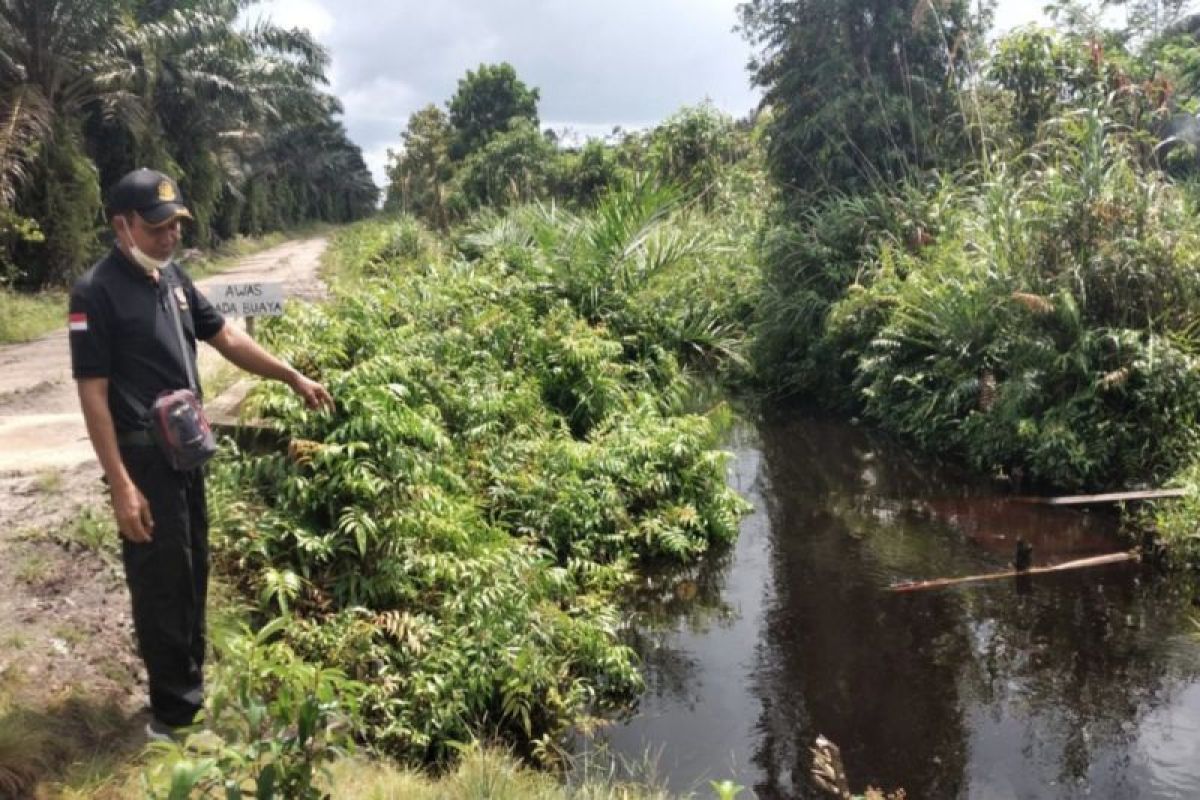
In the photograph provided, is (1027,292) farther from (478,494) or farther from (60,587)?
(60,587)

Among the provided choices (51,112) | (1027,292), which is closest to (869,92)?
(1027,292)

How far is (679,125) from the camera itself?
61.8 ft

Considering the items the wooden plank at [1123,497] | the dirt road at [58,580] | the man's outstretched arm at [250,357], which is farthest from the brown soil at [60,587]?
the wooden plank at [1123,497]

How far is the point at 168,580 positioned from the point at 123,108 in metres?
17.3

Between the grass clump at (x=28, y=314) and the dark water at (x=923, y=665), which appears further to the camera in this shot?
the grass clump at (x=28, y=314)

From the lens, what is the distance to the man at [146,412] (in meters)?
2.82

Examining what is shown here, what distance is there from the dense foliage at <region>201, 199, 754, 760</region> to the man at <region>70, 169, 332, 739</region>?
0.40 m

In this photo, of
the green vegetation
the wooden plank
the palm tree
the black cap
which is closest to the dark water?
the wooden plank

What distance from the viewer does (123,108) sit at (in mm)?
17297

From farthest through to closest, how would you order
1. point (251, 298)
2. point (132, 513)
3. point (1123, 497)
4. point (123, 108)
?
point (123, 108) < point (1123, 497) < point (251, 298) < point (132, 513)

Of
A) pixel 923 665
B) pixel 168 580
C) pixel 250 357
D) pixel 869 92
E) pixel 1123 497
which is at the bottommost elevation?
pixel 923 665

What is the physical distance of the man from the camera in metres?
2.82

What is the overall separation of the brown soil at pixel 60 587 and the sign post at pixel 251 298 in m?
1.24

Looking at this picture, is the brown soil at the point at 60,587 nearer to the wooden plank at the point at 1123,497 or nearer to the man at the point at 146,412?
the man at the point at 146,412
